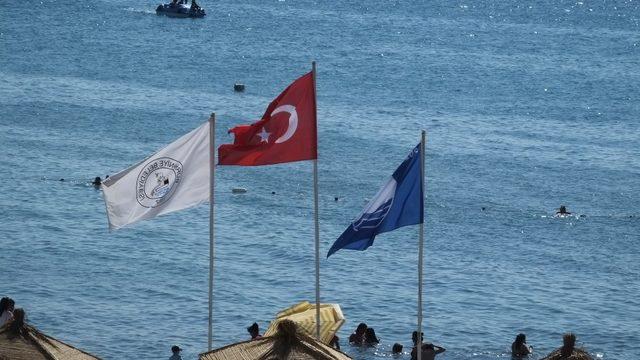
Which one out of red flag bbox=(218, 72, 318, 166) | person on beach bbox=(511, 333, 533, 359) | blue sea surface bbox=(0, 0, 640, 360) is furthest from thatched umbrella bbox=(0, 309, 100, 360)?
person on beach bbox=(511, 333, 533, 359)

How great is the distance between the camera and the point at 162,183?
24328 mm

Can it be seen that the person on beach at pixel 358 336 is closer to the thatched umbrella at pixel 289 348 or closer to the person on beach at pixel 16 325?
the thatched umbrella at pixel 289 348

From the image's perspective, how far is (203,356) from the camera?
884 inches

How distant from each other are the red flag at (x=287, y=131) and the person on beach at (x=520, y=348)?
38.6 feet

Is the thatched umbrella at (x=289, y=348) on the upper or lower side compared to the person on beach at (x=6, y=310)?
lower

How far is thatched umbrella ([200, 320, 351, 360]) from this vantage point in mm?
21328

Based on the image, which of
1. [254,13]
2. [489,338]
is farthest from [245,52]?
[489,338]

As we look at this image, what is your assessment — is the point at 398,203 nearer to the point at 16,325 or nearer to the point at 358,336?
the point at 16,325

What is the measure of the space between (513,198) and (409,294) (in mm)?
17177

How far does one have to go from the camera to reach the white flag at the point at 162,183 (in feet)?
78.8

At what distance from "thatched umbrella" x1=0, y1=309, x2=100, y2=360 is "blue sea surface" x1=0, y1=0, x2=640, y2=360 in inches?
566

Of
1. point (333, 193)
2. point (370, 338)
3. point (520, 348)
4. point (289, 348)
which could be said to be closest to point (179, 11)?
point (333, 193)

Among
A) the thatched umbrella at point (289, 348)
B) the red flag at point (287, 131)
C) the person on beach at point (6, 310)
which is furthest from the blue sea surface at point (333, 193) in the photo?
the thatched umbrella at point (289, 348)

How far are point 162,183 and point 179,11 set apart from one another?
10614cm
